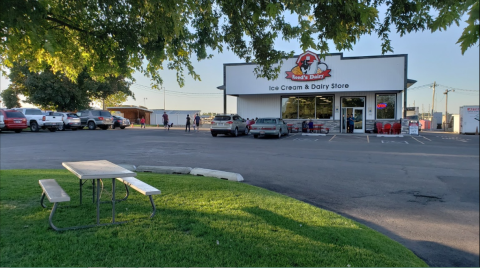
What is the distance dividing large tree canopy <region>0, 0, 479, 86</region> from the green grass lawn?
2.49 metres

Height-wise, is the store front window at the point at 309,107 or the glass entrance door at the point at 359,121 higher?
the store front window at the point at 309,107

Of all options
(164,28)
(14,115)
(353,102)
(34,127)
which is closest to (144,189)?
(164,28)

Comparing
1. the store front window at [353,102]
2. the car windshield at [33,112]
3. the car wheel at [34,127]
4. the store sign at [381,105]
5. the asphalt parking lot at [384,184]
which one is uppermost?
the store front window at [353,102]

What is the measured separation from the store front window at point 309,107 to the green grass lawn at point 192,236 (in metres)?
26.2

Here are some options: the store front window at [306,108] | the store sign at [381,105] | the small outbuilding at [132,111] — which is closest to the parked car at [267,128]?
the store front window at [306,108]

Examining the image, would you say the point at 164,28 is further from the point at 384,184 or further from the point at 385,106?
the point at 385,106

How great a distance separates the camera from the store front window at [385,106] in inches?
1147

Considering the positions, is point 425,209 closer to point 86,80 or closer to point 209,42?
point 209,42

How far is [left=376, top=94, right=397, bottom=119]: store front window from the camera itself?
29141 millimetres

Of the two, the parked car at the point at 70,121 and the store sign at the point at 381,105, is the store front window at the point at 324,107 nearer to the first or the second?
the store sign at the point at 381,105

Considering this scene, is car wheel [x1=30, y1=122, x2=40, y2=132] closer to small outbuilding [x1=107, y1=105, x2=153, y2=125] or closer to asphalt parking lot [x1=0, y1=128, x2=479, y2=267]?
asphalt parking lot [x1=0, y1=128, x2=479, y2=267]

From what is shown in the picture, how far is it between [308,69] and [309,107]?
3.79 metres

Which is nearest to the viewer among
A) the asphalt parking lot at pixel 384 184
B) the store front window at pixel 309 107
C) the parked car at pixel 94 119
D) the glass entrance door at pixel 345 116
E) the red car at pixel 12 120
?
the asphalt parking lot at pixel 384 184

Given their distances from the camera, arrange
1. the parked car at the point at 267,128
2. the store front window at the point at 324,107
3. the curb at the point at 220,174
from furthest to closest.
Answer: the store front window at the point at 324,107, the parked car at the point at 267,128, the curb at the point at 220,174
